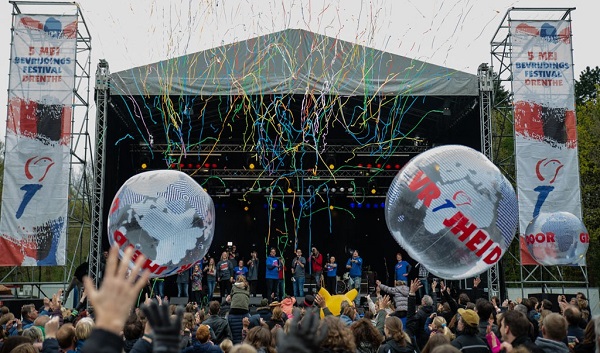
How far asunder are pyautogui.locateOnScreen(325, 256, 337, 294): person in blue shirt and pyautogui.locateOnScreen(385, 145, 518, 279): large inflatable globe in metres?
10.7

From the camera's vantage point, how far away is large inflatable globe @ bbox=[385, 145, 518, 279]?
582 cm

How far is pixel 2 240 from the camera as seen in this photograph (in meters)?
14.0

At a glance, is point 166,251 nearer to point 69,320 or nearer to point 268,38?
point 69,320

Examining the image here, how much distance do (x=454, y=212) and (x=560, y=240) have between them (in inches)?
238

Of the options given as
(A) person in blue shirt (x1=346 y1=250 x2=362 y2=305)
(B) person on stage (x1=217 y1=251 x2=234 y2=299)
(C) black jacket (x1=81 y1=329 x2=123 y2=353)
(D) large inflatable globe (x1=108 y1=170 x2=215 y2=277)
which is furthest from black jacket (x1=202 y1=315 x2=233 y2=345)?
(A) person in blue shirt (x1=346 y1=250 x2=362 y2=305)

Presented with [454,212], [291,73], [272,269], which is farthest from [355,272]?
[454,212]

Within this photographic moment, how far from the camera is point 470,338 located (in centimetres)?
478

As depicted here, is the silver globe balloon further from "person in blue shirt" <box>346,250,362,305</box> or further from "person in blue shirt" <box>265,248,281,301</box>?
"person in blue shirt" <box>265,248,281,301</box>

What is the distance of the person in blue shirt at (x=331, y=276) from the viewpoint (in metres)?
16.8

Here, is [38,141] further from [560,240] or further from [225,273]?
[560,240]

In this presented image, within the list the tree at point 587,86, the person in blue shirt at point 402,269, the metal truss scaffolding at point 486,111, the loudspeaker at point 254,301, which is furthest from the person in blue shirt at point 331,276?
the tree at point 587,86

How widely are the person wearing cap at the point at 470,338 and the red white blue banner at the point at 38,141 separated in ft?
35.5

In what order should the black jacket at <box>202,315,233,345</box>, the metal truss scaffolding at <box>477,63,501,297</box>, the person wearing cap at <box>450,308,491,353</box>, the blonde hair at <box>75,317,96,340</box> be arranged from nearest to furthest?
the person wearing cap at <box>450,308,491,353</box> → the blonde hair at <box>75,317,96,340</box> → the black jacket at <box>202,315,233,345</box> → the metal truss scaffolding at <box>477,63,501,297</box>

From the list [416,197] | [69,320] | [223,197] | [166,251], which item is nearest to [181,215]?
[166,251]
